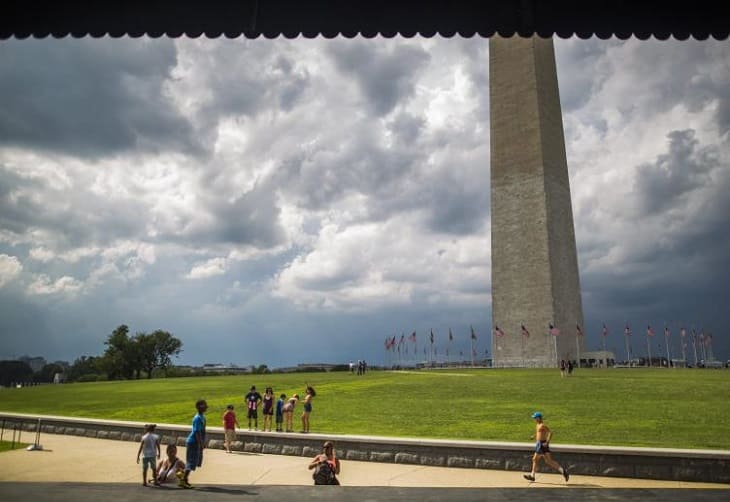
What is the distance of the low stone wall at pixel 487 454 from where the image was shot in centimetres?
1201

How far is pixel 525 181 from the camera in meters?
70.4

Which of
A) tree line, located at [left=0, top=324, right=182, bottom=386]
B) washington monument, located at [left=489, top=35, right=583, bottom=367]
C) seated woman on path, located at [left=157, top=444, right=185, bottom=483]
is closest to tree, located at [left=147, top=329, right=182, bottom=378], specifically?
tree line, located at [left=0, top=324, right=182, bottom=386]

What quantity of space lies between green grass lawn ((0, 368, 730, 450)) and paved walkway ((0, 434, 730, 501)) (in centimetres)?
386

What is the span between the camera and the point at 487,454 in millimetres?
13820

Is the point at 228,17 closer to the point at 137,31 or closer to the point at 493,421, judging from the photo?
the point at 137,31

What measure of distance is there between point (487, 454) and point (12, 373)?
8689 centimetres

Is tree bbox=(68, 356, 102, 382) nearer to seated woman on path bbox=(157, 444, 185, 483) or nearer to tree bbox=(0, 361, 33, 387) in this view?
tree bbox=(0, 361, 33, 387)

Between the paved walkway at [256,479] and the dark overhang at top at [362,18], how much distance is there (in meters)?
6.39

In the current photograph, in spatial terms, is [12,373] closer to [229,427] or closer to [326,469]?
[229,427]

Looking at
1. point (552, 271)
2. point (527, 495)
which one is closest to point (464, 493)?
point (527, 495)

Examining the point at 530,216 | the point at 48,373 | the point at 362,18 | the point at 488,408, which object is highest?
the point at 530,216

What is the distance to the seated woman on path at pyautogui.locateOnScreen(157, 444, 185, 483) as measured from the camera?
483 inches

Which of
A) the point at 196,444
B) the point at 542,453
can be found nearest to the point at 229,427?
the point at 196,444

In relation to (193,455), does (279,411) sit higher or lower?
higher
